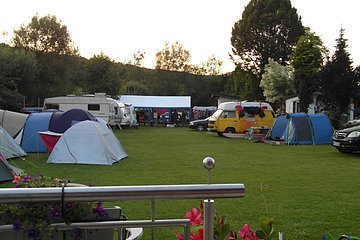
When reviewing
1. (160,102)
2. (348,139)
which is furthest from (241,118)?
(160,102)

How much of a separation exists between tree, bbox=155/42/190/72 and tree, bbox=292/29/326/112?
123 feet

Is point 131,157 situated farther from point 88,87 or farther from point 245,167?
point 88,87

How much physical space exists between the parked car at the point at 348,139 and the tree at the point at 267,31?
34.3 metres

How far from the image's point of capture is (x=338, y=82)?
92.4ft

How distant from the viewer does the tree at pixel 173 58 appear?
80.3m

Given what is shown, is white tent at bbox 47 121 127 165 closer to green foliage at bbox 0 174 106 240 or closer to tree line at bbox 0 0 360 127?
green foliage at bbox 0 174 106 240

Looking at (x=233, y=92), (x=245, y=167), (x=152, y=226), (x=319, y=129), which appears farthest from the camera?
(x=233, y=92)

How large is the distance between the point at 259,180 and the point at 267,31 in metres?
42.9

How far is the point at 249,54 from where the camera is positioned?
5334 cm

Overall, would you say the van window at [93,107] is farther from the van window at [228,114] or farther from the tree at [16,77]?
the van window at [228,114]

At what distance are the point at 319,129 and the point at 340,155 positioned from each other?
21.0 ft

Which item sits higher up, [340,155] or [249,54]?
[249,54]

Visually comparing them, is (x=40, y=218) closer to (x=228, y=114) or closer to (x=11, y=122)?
(x=11, y=122)

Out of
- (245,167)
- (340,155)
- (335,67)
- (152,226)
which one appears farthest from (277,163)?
(335,67)
